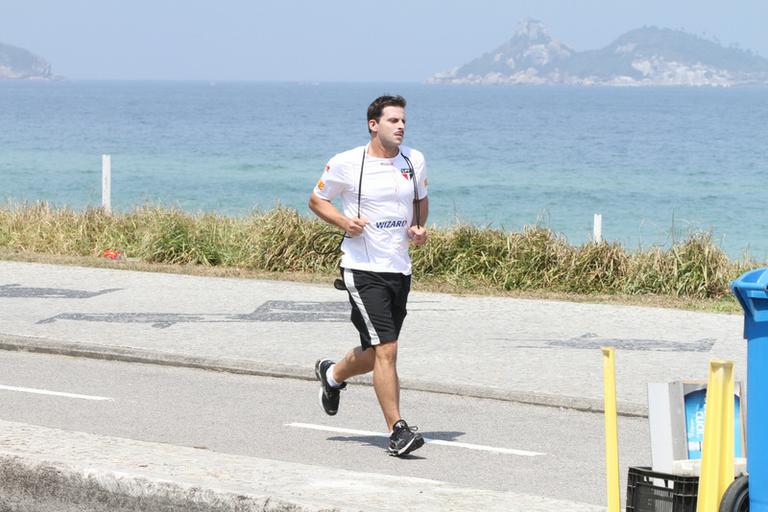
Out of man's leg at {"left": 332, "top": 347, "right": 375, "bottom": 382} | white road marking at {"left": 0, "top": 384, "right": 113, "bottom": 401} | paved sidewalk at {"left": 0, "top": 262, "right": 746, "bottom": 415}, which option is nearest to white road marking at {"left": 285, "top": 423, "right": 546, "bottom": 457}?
man's leg at {"left": 332, "top": 347, "right": 375, "bottom": 382}

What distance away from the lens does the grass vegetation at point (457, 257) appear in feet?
48.8

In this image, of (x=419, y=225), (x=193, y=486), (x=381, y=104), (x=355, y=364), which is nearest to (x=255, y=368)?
(x=355, y=364)

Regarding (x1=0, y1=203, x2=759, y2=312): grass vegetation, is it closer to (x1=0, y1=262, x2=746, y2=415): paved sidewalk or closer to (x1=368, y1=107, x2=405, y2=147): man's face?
(x1=0, y1=262, x2=746, y2=415): paved sidewalk

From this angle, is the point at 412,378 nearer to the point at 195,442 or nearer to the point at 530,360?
the point at 530,360

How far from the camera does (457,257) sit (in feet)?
50.8

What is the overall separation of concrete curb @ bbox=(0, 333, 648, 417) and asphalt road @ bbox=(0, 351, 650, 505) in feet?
0.28

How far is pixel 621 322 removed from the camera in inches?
495

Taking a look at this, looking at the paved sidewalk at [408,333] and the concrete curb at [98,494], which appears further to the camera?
the paved sidewalk at [408,333]

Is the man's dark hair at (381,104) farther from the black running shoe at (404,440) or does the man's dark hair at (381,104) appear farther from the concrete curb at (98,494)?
the concrete curb at (98,494)

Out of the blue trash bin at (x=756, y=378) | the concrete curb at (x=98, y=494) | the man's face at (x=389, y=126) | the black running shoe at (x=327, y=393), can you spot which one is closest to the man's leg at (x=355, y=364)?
the black running shoe at (x=327, y=393)

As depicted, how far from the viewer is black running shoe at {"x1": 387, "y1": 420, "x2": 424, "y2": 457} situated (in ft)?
24.8

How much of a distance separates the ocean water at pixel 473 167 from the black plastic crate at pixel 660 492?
10730mm

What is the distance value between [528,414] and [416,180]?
204cm

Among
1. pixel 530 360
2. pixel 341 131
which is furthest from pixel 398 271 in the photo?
pixel 341 131
